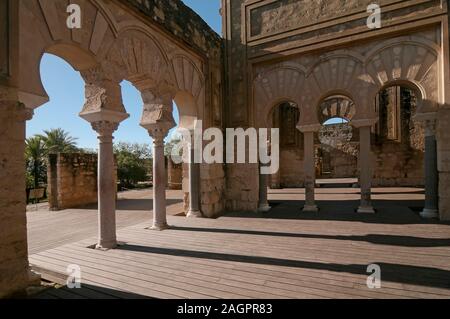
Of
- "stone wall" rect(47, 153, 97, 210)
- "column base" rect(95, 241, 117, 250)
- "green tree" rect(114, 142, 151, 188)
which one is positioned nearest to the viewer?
"column base" rect(95, 241, 117, 250)

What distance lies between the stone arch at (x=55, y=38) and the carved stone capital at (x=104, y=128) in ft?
2.96

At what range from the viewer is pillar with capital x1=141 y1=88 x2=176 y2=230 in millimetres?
5512

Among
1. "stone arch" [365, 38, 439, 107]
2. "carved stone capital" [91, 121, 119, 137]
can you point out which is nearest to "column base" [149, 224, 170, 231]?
"carved stone capital" [91, 121, 119, 137]

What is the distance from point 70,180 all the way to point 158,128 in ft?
20.3

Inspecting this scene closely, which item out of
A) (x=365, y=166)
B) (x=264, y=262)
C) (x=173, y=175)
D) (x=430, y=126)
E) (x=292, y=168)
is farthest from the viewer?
(x=173, y=175)

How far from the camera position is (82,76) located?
4227mm

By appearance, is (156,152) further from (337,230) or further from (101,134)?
(337,230)

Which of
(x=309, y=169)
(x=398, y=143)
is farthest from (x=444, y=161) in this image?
(x=398, y=143)

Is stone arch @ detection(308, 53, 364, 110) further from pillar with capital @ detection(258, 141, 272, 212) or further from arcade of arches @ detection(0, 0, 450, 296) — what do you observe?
pillar with capital @ detection(258, 141, 272, 212)

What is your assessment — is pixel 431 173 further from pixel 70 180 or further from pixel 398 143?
pixel 70 180

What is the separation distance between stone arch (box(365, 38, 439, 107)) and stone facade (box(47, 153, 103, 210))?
1017 centimetres

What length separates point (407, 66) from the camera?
6.13 m
